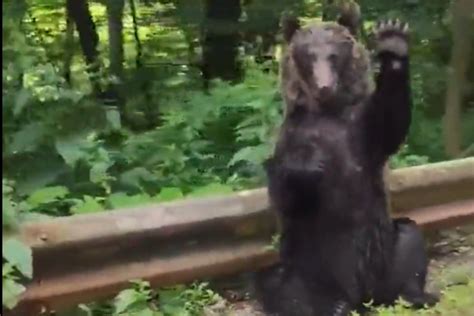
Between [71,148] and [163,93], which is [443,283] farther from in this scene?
[163,93]

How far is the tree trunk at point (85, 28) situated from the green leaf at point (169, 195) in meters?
3.22

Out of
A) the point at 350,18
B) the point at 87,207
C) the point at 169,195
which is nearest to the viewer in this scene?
the point at 350,18

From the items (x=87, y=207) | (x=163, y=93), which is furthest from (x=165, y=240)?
(x=163, y=93)

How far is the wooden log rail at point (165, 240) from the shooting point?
14.5 feet

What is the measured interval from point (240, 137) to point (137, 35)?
8.83ft

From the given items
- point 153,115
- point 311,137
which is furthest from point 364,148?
point 153,115

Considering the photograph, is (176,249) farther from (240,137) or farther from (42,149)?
(240,137)

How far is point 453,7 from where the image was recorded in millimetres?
7406

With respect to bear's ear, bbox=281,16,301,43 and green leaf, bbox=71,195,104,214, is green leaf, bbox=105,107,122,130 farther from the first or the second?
bear's ear, bbox=281,16,301,43

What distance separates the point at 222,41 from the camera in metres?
8.67

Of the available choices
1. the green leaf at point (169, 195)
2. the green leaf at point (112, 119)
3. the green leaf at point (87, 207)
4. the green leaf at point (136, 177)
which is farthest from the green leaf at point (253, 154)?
the green leaf at point (87, 207)

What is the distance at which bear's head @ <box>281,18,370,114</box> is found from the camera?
467 cm

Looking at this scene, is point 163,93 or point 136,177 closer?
point 136,177

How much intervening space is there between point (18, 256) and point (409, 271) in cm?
198
